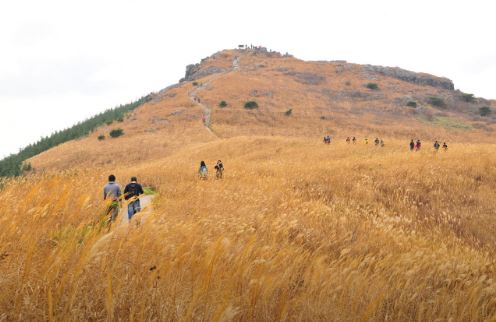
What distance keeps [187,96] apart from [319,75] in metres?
40.4

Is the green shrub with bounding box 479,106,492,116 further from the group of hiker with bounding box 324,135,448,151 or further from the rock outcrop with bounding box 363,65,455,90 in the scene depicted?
the group of hiker with bounding box 324,135,448,151

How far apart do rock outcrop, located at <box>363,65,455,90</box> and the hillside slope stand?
281 mm

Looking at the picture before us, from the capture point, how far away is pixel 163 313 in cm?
206

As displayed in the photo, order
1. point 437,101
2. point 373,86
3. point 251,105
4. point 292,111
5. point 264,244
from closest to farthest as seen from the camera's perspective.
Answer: point 264,244 < point 292,111 < point 251,105 < point 437,101 < point 373,86

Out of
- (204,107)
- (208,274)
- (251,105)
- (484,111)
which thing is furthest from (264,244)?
(484,111)

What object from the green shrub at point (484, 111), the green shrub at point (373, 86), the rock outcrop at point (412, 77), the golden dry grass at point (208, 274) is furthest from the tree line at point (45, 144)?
the green shrub at point (484, 111)

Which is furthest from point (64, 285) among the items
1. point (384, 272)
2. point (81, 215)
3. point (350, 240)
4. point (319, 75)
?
point (319, 75)

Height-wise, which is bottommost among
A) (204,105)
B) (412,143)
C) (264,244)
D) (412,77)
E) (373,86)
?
(412,143)

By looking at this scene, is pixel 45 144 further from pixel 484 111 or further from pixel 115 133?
pixel 484 111

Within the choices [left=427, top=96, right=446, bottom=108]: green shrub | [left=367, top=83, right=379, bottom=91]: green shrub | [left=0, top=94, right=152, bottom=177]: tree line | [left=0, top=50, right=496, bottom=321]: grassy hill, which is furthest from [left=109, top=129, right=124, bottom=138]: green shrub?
[left=427, top=96, right=446, bottom=108]: green shrub

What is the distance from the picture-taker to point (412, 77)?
9819 cm

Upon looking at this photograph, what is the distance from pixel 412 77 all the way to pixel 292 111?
177 feet

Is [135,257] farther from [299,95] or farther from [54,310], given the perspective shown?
[299,95]

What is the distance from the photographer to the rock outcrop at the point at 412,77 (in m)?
96.7
